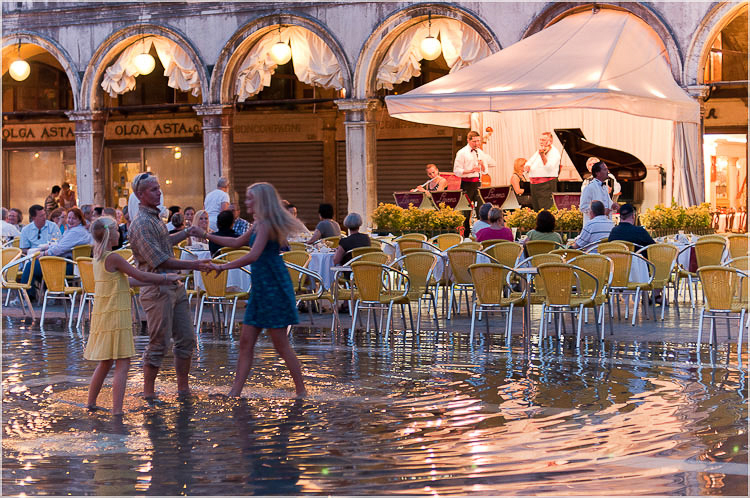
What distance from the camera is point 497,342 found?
10.3 m

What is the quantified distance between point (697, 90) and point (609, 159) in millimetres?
2209

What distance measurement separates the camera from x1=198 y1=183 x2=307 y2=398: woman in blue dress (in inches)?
290

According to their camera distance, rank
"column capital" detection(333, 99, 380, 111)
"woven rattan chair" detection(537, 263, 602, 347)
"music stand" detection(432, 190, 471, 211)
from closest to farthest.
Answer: "woven rattan chair" detection(537, 263, 602, 347) < "music stand" detection(432, 190, 471, 211) < "column capital" detection(333, 99, 380, 111)

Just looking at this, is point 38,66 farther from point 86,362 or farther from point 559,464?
point 559,464

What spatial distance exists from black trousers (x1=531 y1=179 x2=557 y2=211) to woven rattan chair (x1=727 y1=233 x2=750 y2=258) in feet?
16.6

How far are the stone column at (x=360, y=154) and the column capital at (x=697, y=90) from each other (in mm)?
5733

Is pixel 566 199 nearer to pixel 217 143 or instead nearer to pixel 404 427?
pixel 217 143

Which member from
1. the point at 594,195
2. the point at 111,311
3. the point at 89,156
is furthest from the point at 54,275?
the point at 89,156

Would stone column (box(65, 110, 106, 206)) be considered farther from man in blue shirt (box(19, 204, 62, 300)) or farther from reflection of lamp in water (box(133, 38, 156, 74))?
man in blue shirt (box(19, 204, 62, 300))

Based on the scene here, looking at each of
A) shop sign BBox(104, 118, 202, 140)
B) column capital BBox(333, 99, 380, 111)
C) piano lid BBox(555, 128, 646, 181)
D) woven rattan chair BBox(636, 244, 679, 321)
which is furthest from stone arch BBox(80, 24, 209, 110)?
woven rattan chair BBox(636, 244, 679, 321)

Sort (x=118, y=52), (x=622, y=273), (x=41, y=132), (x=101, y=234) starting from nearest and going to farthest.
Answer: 1. (x=101, y=234)
2. (x=622, y=273)
3. (x=118, y=52)
4. (x=41, y=132)

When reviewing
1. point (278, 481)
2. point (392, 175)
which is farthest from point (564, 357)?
point (392, 175)

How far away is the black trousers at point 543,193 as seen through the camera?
59.0ft

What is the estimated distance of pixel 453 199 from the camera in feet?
57.2
